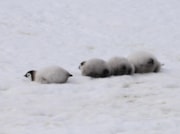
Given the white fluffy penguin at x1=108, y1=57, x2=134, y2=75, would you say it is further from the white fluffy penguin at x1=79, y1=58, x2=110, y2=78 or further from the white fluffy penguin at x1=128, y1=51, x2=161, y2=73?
the white fluffy penguin at x1=128, y1=51, x2=161, y2=73

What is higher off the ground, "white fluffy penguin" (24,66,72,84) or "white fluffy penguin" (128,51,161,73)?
"white fluffy penguin" (128,51,161,73)

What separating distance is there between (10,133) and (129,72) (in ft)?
12.4

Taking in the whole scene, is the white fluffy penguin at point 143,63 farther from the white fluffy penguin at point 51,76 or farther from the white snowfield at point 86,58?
the white fluffy penguin at point 51,76

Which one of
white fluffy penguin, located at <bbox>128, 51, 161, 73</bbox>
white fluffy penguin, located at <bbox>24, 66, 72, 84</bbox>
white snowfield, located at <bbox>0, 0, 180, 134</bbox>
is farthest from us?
white fluffy penguin, located at <bbox>128, 51, 161, 73</bbox>

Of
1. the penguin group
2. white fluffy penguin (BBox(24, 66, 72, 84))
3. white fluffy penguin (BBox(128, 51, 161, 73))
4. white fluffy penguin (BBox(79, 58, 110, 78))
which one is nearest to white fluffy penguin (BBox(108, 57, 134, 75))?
the penguin group

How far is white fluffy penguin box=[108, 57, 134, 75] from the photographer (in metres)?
8.84

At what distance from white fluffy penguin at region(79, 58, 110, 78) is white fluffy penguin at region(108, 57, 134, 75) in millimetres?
125

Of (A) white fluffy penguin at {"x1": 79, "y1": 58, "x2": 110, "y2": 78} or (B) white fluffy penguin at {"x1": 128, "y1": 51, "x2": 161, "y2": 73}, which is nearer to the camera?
(A) white fluffy penguin at {"x1": 79, "y1": 58, "x2": 110, "y2": 78}

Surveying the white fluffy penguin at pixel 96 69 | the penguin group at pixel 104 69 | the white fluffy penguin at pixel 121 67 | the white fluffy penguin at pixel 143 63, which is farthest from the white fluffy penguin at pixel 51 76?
the white fluffy penguin at pixel 143 63

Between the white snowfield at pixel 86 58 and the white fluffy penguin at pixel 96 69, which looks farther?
the white fluffy penguin at pixel 96 69

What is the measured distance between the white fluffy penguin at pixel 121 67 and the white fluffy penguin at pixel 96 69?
12 cm

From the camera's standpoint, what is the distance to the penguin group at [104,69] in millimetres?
8312

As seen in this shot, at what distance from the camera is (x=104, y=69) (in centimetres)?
875

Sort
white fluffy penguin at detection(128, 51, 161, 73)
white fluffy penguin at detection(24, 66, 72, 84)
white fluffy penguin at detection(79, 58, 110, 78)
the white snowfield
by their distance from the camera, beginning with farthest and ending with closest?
white fluffy penguin at detection(128, 51, 161, 73) < white fluffy penguin at detection(79, 58, 110, 78) < white fluffy penguin at detection(24, 66, 72, 84) < the white snowfield
